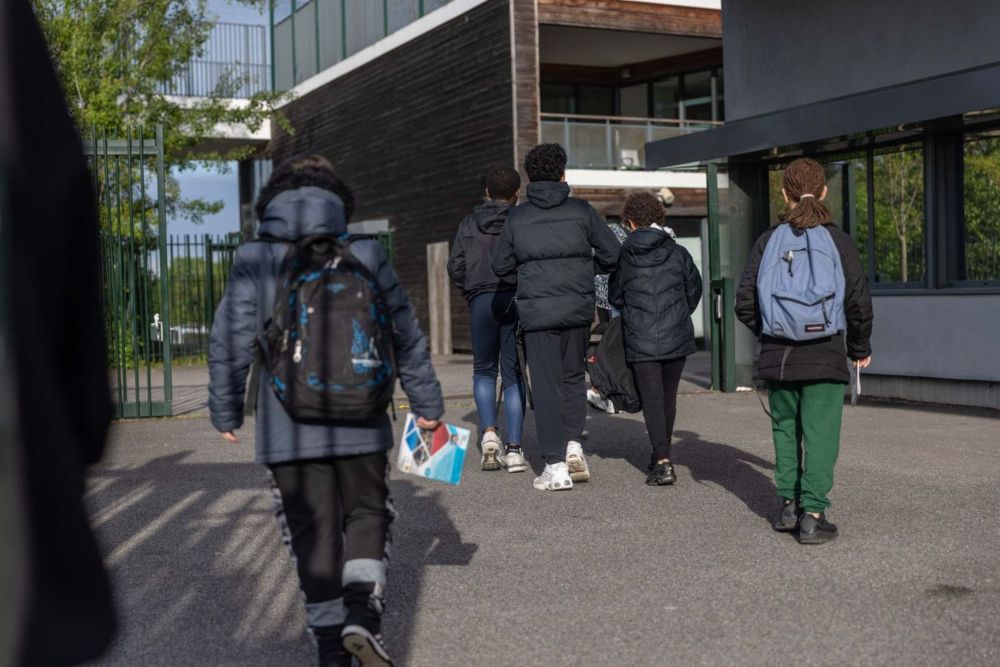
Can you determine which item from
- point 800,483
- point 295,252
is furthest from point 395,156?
point 295,252

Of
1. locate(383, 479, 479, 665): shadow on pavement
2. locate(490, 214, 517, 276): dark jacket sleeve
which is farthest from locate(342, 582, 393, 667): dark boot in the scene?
locate(490, 214, 517, 276): dark jacket sleeve

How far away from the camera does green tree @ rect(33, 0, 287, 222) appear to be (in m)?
20.6

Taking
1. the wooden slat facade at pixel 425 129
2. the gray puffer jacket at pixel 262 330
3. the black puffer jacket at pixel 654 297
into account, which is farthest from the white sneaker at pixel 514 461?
the wooden slat facade at pixel 425 129

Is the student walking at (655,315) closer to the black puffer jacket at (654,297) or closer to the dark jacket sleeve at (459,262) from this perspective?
the black puffer jacket at (654,297)

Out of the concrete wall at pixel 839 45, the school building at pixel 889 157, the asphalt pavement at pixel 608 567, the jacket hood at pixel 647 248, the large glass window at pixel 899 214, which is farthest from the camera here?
the large glass window at pixel 899 214

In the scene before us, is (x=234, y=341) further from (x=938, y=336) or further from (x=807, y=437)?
(x=938, y=336)

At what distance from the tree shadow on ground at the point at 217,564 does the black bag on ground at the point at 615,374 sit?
3.98 feet

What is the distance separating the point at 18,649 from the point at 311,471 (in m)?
1.97

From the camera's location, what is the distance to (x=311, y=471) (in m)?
4.05

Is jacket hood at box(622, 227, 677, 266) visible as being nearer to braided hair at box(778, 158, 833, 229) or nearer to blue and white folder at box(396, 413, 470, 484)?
braided hair at box(778, 158, 833, 229)

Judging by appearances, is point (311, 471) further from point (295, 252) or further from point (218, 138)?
point (218, 138)

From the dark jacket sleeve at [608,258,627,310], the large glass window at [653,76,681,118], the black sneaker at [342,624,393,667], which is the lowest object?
the black sneaker at [342,624,393,667]

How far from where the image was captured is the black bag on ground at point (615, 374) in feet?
26.2

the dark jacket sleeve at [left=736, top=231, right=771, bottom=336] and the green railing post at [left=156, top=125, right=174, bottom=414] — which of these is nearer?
the dark jacket sleeve at [left=736, top=231, right=771, bottom=336]
